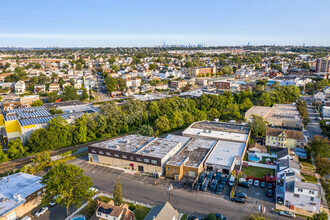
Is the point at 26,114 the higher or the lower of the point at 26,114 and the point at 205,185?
the higher

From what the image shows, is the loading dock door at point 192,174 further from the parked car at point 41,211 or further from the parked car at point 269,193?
the parked car at point 41,211

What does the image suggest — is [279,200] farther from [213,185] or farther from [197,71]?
[197,71]

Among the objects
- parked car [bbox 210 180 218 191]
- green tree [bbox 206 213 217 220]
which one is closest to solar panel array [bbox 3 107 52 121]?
parked car [bbox 210 180 218 191]

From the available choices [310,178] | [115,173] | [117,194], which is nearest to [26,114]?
[115,173]

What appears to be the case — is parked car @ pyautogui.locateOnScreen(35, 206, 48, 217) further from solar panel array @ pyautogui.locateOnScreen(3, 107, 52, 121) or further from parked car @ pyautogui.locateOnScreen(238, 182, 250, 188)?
solar panel array @ pyautogui.locateOnScreen(3, 107, 52, 121)

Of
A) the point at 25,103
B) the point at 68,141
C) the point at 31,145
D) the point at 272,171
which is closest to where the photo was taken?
the point at 272,171

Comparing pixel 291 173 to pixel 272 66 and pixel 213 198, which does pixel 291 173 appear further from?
pixel 272 66

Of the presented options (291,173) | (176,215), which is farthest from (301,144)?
(176,215)
